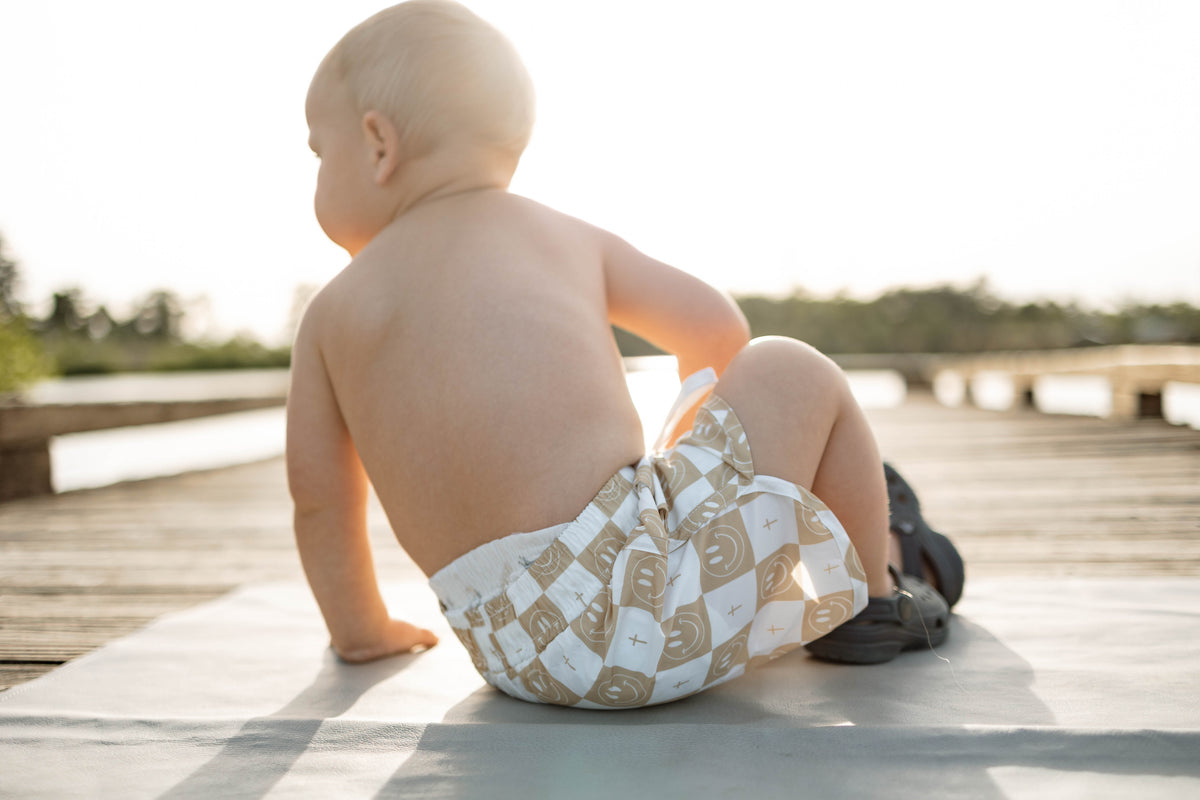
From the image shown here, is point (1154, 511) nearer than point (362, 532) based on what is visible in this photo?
No

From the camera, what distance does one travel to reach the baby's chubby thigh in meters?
0.94

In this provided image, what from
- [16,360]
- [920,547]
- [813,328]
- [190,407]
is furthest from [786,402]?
[813,328]

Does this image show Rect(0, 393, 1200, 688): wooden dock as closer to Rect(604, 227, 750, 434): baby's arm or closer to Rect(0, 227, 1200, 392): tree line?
Rect(604, 227, 750, 434): baby's arm

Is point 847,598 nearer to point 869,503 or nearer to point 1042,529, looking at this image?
point 869,503

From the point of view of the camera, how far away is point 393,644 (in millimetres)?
1240

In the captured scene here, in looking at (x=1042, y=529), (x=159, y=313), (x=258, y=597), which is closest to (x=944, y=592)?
(x=1042, y=529)

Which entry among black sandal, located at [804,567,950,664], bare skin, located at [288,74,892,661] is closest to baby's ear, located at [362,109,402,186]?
bare skin, located at [288,74,892,661]

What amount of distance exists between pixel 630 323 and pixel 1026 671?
65cm

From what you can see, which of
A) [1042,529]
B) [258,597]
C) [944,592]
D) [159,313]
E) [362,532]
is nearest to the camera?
[362,532]

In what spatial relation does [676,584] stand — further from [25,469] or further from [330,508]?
[25,469]

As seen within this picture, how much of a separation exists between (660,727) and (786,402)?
0.37 m

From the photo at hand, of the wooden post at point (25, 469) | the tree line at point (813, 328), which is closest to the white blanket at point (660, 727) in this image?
the wooden post at point (25, 469)

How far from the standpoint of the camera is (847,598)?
0.96 metres

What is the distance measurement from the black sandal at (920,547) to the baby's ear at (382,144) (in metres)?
0.80
